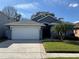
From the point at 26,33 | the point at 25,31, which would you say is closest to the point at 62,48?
the point at 26,33

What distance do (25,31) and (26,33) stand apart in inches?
14.4

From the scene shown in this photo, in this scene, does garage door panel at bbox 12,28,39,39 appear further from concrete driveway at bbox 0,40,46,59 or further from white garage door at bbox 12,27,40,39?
concrete driveway at bbox 0,40,46,59

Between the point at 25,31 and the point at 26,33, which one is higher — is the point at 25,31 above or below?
above

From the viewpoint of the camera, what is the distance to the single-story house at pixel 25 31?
99.3 ft

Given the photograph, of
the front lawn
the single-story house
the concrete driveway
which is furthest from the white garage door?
the concrete driveway

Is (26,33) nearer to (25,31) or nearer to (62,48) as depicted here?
(25,31)

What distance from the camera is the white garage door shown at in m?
30.3

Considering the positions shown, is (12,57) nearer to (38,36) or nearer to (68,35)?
(38,36)

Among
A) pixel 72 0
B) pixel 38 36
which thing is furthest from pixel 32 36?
pixel 72 0

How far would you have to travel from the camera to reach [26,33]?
30.4 m

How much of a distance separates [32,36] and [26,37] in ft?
3.19

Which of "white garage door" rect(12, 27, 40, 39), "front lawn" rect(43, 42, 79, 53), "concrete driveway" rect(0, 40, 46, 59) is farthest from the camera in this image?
"white garage door" rect(12, 27, 40, 39)

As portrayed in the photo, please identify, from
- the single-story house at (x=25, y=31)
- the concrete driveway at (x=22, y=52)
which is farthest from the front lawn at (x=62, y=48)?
the single-story house at (x=25, y=31)

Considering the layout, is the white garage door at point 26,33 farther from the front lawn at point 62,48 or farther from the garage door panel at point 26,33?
the front lawn at point 62,48
